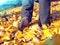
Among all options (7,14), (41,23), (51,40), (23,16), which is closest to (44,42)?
(51,40)

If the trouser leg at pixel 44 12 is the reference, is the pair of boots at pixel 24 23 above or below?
below

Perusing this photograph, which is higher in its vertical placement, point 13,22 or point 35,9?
point 35,9

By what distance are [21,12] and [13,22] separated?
0.41ft

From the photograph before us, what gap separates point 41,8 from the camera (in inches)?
75.8

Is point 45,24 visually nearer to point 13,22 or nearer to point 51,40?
point 51,40

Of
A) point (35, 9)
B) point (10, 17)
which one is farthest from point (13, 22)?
point (35, 9)

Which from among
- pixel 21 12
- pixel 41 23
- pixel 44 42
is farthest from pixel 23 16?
pixel 44 42

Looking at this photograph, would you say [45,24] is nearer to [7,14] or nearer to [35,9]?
[35,9]

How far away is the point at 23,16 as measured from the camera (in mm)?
1913

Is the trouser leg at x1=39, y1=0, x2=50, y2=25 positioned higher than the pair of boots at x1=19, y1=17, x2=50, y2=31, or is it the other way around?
the trouser leg at x1=39, y1=0, x2=50, y2=25

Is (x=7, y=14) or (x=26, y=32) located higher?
(x=7, y=14)

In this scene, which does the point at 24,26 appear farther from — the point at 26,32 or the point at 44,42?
the point at 44,42

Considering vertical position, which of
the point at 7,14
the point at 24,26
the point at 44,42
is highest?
the point at 7,14

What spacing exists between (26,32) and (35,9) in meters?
0.24
